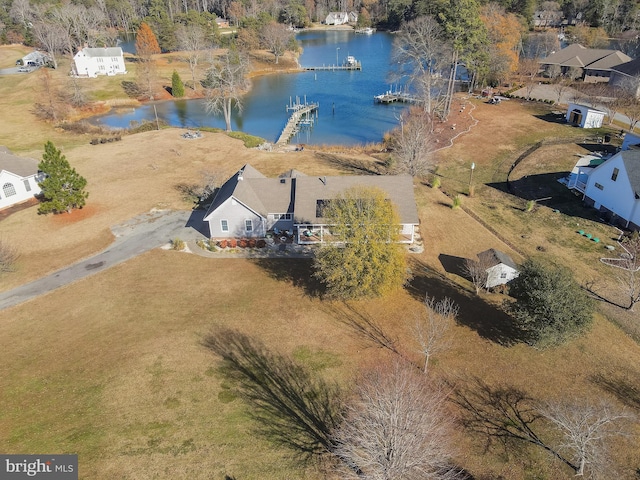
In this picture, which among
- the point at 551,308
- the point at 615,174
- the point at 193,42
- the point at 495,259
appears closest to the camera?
the point at 551,308

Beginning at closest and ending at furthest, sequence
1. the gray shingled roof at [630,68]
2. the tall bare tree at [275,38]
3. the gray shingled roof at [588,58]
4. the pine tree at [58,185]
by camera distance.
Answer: the pine tree at [58,185] < the gray shingled roof at [630,68] < the gray shingled roof at [588,58] < the tall bare tree at [275,38]

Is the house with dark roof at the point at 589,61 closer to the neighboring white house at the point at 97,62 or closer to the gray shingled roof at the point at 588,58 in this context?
the gray shingled roof at the point at 588,58

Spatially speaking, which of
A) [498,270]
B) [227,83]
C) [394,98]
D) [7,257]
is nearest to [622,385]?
[498,270]

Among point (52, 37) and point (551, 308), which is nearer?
point (551, 308)

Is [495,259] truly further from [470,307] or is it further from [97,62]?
[97,62]

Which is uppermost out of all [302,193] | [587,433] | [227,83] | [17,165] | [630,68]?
[630,68]

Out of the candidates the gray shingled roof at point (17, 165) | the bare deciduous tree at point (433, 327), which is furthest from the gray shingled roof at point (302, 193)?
the gray shingled roof at point (17, 165)

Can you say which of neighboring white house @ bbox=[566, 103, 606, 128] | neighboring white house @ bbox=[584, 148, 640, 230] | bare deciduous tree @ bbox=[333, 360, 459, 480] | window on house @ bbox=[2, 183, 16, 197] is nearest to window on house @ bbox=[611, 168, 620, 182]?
neighboring white house @ bbox=[584, 148, 640, 230]
